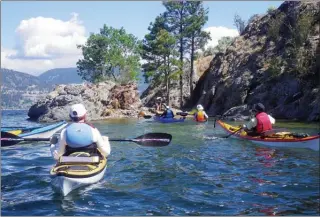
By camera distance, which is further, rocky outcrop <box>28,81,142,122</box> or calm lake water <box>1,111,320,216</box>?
rocky outcrop <box>28,81,142,122</box>

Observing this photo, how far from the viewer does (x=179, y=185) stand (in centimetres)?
805

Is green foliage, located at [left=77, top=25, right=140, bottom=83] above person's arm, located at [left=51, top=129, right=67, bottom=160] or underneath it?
above

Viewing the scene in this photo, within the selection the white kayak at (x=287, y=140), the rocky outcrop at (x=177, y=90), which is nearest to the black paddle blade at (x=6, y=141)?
the white kayak at (x=287, y=140)

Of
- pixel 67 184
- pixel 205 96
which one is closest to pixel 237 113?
pixel 205 96

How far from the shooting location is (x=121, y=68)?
49125 mm

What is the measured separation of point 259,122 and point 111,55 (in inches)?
1475

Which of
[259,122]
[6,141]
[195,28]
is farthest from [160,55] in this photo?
[6,141]

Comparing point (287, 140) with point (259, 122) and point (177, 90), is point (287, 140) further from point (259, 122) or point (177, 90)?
point (177, 90)

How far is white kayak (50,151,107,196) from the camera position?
702 cm

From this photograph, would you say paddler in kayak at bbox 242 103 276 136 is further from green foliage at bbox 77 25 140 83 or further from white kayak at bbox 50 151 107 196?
green foliage at bbox 77 25 140 83

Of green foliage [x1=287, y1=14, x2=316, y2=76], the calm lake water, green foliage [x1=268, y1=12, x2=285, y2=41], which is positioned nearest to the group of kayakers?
the calm lake water

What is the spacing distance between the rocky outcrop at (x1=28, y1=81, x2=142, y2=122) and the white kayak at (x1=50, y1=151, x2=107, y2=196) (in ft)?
77.3

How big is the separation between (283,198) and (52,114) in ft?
87.3

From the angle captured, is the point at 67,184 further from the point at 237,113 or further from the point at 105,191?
the point at 237,113
